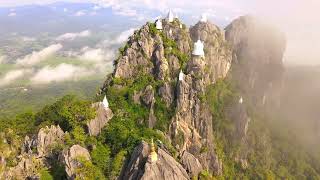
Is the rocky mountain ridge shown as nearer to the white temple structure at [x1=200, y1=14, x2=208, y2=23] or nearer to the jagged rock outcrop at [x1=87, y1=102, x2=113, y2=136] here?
the jagged rock outcrop at [x1=87, y1=102, x2=113, y2=136]

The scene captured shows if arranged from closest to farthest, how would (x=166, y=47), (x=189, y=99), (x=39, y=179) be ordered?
(x=39, y=179) < (x=189, y=99) < (x=166, y=47)

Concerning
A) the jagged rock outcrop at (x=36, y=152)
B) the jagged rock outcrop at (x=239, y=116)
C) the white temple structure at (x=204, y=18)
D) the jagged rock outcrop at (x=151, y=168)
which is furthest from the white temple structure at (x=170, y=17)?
the jagged rock outcrop at (x=151, y=168)

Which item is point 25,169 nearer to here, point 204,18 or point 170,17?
point 170,17

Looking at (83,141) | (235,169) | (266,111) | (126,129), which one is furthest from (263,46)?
(83,141)

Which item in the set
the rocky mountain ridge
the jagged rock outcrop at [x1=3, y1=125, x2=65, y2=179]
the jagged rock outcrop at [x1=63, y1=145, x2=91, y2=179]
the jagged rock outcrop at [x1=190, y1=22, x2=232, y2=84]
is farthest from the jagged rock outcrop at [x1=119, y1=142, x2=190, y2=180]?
the jagged rock outcrop at [x1=190, y1=22, x2=232, y2=84]

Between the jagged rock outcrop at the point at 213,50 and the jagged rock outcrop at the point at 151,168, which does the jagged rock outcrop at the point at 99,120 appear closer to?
the jagged rock outcrop at the point at 151,168

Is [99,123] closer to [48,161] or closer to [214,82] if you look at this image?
[48,161]
